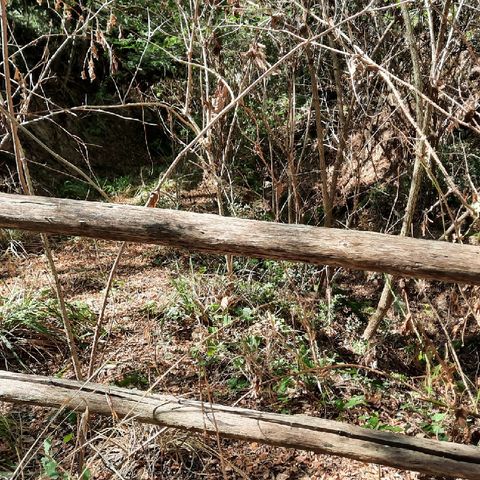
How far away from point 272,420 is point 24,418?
1.85 metres

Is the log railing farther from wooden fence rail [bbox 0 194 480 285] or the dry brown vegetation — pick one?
the dry brown vegetation

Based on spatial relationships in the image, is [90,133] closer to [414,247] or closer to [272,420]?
[272,420]

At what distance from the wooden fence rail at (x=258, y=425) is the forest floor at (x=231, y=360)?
0.59 metres

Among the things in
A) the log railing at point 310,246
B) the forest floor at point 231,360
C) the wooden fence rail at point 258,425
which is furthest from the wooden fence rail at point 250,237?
the forest floor at point 231,360

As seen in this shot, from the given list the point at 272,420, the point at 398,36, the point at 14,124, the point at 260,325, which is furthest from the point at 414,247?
the point at 398,36

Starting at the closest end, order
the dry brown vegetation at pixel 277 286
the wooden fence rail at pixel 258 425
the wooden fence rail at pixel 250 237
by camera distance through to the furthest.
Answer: the wooden fence rail at pixel 250 237
the wooden fence rail at pixel 258 425
the dry brown vegetation at pixel 277 286

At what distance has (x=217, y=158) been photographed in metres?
4.59

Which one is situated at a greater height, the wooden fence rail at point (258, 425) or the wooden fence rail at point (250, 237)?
the wooden fence rail at point (250, 237)

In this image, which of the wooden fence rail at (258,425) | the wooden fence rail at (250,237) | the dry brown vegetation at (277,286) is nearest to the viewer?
the wooden fence rail at (250,237)

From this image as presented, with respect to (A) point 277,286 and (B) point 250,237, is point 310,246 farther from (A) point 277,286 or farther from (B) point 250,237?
(A) point 277,286

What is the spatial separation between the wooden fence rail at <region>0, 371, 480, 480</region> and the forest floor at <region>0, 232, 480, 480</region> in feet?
1.94

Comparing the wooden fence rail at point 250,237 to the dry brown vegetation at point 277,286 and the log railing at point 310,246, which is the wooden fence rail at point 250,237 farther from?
the dry brown vegetation at point 277,286

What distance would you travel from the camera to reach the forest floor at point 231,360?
293 cm

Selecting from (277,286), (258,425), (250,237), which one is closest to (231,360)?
(277,286)
